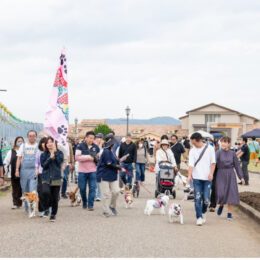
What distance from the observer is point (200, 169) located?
32.4 ft

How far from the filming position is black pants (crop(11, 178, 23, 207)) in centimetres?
1220

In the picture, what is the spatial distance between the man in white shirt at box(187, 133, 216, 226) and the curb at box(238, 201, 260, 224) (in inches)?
50.5

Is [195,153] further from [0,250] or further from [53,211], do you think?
[0,250]

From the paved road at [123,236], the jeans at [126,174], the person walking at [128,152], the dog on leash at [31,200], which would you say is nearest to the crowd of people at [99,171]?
the dog on leash at [31,200]

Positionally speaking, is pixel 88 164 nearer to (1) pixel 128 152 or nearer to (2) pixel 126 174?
(1) pixel 128 152

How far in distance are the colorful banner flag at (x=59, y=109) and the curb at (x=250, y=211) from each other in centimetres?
403

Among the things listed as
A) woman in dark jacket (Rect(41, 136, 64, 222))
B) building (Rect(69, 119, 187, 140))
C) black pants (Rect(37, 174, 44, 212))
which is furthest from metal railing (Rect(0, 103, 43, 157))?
building (Rect(69, 119, 187, 140))

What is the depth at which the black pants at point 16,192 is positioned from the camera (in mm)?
12195

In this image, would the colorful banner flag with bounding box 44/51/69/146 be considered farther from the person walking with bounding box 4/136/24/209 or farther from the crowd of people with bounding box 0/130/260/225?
the person walking with bounding box 4/136/24/209

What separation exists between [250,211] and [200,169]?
7.50 feet

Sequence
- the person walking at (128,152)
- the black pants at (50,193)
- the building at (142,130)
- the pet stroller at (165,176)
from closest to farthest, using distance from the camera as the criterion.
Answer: the black pants at (50,193), the pet stroller at (165,176), the person walking at (128,152), the building at (142,130)

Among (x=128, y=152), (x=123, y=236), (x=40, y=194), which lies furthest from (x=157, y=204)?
(x=128, y=152)

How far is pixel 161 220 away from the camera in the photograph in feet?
33.9

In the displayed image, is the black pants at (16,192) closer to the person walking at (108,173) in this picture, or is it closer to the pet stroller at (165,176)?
the person walking at (108,173)
